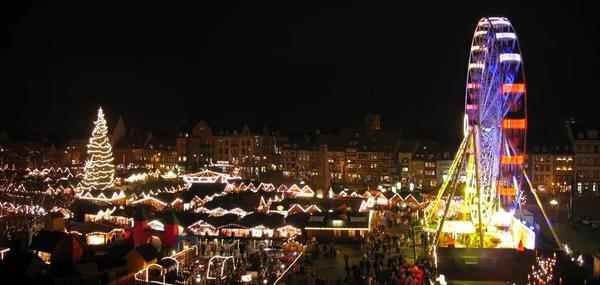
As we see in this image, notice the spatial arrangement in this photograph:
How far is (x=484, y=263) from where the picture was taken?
22500 mm

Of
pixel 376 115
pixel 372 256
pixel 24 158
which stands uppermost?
pixel 376 115

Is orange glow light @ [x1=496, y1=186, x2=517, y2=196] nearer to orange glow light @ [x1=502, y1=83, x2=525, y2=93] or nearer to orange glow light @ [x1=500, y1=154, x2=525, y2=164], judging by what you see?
orange glow light @ [x1=500, y1=154, x2=525, y2=164]

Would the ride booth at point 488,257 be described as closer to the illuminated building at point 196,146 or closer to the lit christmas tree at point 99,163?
the lit christmas tree at point 99,163

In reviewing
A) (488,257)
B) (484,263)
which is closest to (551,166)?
(488,257)

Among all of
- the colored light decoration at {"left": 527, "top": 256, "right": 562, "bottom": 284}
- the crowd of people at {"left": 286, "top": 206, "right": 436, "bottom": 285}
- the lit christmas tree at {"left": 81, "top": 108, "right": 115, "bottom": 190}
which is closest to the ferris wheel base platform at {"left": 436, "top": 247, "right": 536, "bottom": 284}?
the colored light decoration at {"left": 527, "top": 256, "right": 562, "bottom": 284}

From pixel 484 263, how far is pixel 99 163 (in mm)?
32663

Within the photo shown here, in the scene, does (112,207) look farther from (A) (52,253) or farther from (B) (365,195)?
(B) (365,195)

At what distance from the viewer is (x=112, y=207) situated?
3559 cm

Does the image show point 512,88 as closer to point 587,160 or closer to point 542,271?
point 542,271

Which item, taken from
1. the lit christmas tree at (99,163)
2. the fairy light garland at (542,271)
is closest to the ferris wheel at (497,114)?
the fairy light garland at (542,271)

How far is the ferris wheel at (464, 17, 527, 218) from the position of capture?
24.7m

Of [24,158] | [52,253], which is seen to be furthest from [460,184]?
[24,158]

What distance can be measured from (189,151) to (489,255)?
181ft

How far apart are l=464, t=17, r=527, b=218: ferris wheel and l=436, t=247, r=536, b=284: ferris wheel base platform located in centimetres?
284
